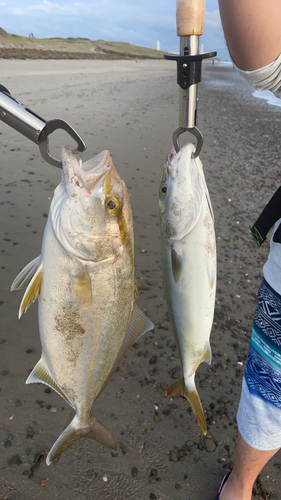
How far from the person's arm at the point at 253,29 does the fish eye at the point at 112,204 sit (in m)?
0.72

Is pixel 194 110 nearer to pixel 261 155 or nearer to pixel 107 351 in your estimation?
pixel 107 351

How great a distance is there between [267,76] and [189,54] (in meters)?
0.32

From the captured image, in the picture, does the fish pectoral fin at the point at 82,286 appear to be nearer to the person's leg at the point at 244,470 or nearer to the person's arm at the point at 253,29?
the person's arm at the point at 253,29

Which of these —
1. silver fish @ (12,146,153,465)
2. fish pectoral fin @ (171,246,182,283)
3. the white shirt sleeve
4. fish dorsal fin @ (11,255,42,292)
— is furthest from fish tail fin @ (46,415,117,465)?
the white shirt sleeve

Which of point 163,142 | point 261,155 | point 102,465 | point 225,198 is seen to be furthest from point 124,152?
point 102,465

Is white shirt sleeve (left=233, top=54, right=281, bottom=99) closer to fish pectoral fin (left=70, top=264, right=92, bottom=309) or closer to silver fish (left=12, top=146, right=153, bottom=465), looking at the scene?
silver fish (left=12, top=146, right=153, bottom=465)

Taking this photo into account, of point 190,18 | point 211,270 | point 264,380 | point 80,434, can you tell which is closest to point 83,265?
point 211,270

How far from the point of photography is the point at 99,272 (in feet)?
4.63

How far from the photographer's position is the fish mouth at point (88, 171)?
1.31 m

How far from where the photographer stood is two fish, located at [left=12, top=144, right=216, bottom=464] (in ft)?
4.54

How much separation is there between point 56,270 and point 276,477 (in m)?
2.32

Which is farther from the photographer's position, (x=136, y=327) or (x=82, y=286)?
(x=136, y=327)

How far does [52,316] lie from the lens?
140 centimetres

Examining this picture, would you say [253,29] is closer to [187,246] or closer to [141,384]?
[187,246]
